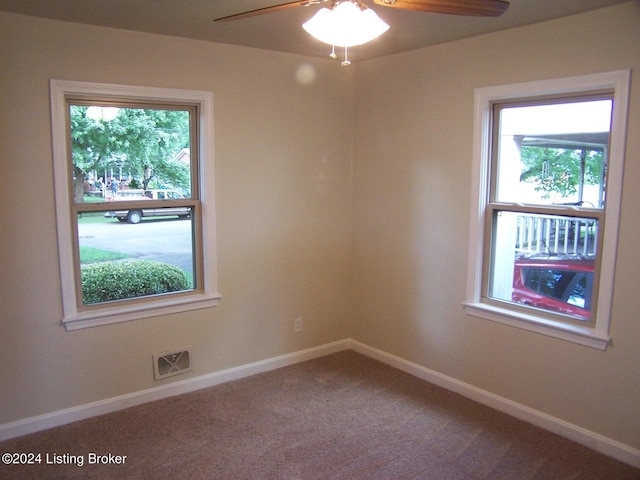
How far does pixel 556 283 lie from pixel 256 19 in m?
2.39

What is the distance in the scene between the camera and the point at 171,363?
359 cm

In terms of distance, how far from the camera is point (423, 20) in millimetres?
2898

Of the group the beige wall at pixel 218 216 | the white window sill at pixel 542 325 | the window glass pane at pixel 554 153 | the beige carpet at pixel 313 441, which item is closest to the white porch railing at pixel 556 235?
the window glass pane at pixel 554 153

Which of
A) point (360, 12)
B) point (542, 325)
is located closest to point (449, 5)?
point (360, 12)

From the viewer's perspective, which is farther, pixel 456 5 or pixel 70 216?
pixel 70 216

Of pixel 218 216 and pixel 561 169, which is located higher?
pixel 561 169

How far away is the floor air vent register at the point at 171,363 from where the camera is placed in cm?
353

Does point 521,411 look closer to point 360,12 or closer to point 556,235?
point 556,235

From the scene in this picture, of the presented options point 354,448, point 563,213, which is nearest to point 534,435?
point 354,448

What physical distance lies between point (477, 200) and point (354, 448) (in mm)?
1751

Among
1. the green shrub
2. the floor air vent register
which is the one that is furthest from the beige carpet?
the green shrub

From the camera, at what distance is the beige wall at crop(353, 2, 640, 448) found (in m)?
2.75

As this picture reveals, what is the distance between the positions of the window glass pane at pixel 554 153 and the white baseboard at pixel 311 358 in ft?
4.33

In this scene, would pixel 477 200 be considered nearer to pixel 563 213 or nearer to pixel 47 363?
pixel 563 213
